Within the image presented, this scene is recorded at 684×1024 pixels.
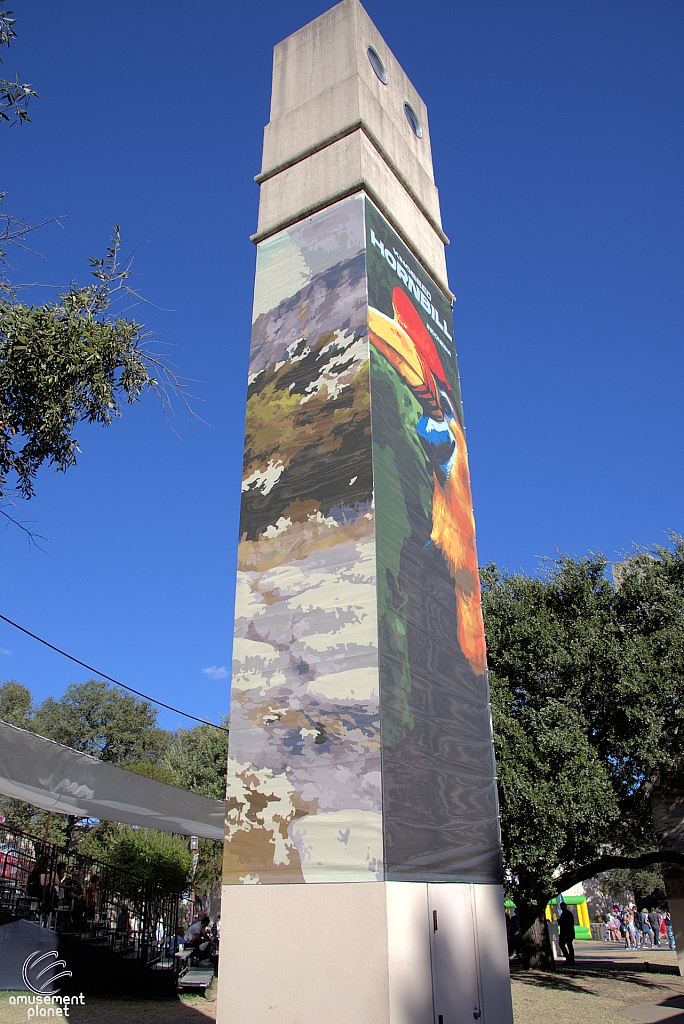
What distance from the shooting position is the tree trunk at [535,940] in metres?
18.2

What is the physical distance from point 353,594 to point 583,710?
394 inches

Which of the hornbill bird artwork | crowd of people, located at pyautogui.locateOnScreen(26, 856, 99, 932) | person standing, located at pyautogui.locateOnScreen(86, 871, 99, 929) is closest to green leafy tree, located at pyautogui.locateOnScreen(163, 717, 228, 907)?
person standing, located at pyautogui.locateOnScreen(86, 871, 99, 929)

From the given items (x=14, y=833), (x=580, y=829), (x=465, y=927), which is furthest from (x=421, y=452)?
(x=14, y=833)

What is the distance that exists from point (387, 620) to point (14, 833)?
1109cm

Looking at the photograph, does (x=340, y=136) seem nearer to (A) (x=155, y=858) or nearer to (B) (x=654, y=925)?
(A) (x=155, y=858)

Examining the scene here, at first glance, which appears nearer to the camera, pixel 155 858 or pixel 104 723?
pixel 155 858

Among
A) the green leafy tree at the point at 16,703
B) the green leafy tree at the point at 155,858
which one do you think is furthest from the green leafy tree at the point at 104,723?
the green leafy tree at the point at 155,858

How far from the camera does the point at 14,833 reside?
14430 millimetres

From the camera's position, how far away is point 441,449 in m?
10.8

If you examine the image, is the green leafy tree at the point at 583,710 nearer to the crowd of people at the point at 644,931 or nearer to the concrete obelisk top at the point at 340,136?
the concrete obelisk top at the point at 340,136

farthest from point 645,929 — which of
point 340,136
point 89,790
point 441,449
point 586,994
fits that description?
point 340,136

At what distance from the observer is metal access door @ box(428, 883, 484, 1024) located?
7133mm

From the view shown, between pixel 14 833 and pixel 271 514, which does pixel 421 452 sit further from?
pixel 14 833

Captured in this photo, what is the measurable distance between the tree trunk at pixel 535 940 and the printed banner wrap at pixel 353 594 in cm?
1172
